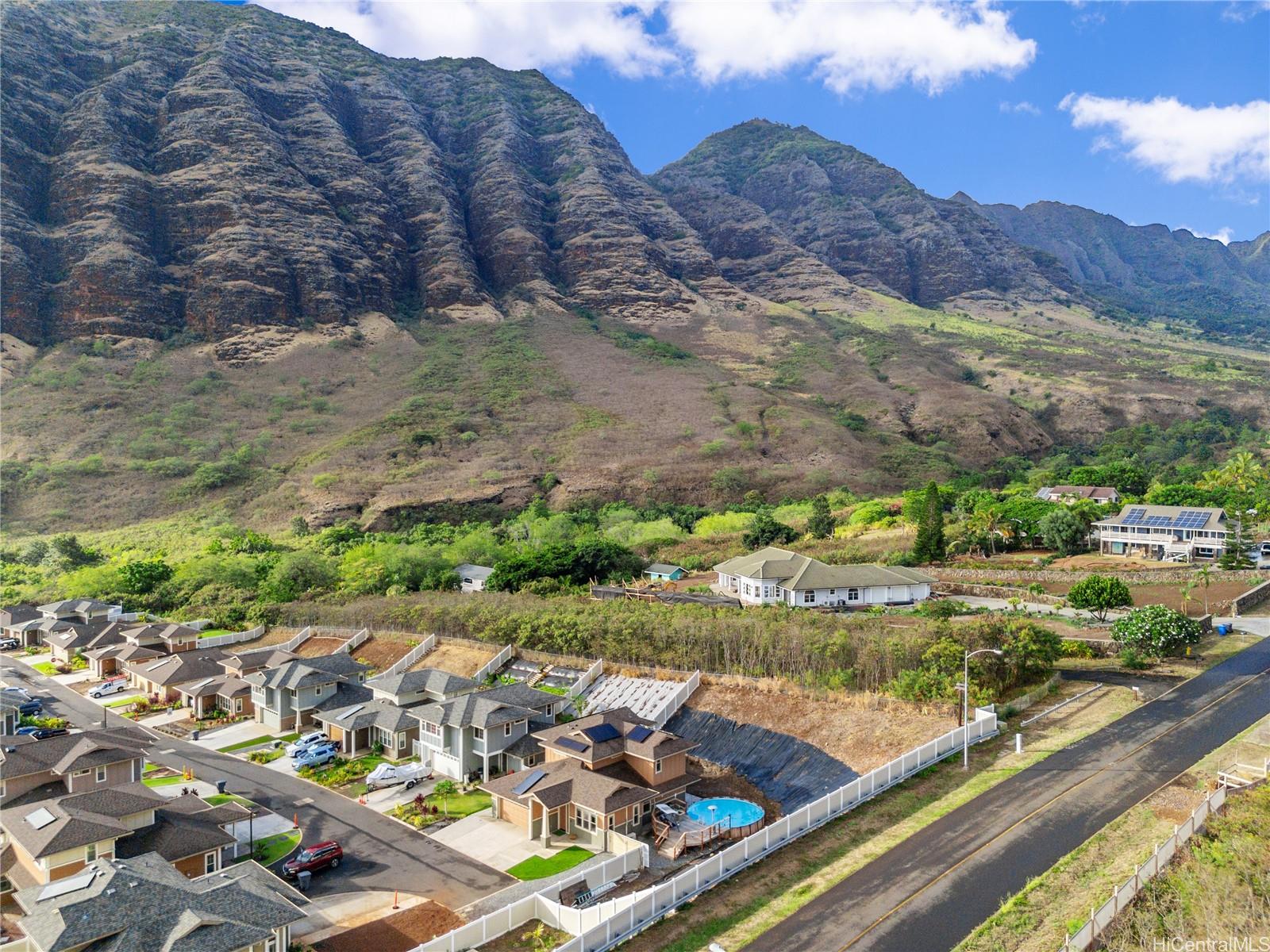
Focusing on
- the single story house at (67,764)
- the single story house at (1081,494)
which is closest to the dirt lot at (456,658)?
the single story house at (67,764)

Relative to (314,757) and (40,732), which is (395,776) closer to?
(314,757)

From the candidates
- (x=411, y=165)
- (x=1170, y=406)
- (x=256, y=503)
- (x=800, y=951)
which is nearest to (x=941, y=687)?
(x=800, y=951)

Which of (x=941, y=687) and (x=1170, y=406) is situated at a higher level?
(x=1170, y=406)

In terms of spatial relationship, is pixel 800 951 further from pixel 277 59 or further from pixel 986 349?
pixel 277 59

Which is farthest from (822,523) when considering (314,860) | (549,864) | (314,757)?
(314,860)

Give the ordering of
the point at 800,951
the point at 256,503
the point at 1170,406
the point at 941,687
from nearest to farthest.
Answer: the point at 800,951 → the point at 941,687 → the point at 256,503 → the point at 1170,406

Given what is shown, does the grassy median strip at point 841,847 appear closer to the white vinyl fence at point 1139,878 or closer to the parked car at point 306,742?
the white vinyl fence at point 1139,878

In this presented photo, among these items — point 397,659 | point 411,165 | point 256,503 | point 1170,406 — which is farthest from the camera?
point 411,165
